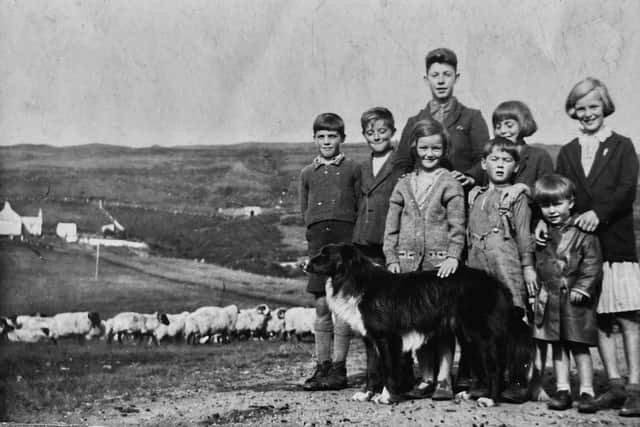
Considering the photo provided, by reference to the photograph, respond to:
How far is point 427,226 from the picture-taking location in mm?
5508

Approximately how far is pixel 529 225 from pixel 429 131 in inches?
37.5

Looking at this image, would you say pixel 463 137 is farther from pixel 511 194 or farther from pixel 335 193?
pixel 335 193

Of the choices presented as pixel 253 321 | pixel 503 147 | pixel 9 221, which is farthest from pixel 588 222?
pixel 9 221

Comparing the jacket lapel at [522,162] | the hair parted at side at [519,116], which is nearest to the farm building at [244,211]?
the hair parted at side at [519,116]

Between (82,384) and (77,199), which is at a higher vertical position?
(77,199)

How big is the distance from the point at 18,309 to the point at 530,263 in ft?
16.8

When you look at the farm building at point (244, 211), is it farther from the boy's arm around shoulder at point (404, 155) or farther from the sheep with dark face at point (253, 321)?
the boy's arm around shoulder at point (404, 155)

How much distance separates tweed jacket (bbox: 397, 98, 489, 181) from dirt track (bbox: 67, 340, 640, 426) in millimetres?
1771

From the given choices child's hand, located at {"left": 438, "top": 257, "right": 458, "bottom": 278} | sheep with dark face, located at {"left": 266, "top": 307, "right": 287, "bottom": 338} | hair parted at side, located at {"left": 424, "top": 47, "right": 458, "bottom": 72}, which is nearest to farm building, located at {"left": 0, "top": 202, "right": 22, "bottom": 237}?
sheep with dark face, located at {"left": 266, "top": 307, "right": 287, "bottom": 338}

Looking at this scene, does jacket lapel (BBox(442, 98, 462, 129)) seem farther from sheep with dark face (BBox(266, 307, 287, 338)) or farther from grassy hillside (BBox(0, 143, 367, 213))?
sheep with dark face (BBox(266, 307, 287, 338))

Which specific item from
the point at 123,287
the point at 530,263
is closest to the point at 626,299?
the point at 530,263

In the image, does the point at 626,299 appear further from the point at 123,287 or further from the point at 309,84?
the point at 123,287

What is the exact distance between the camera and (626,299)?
532 cm

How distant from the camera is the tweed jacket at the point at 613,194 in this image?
210 inches
